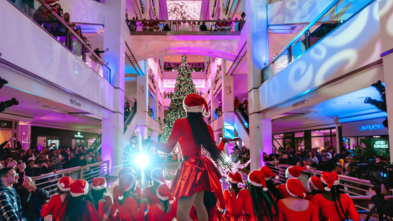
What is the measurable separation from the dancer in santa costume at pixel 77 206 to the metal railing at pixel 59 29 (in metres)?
3.40

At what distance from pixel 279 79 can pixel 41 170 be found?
21.9 feet

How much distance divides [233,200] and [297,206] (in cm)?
70

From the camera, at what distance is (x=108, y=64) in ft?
33.6

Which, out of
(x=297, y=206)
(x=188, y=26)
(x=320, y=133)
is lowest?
(x=297, y=206)

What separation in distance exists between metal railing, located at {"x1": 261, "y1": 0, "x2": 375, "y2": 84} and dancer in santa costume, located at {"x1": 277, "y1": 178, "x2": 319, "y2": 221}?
3447mm

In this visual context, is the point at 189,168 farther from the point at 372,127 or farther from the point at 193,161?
the point at 372,127

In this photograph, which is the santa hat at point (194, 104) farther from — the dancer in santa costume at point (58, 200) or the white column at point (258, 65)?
the white column at point (258, 65)

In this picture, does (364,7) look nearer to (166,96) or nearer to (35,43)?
(35,43)

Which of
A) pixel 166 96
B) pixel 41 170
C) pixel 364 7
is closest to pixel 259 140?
pixel 364 7

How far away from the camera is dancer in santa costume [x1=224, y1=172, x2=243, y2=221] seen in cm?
280

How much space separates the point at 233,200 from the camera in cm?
286

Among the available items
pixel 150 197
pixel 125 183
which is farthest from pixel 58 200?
pixel 150 197

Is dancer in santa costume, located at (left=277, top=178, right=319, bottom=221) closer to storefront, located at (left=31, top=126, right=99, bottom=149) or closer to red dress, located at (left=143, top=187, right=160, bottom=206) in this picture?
red dress, located at (left=143, top=187, right=160, bottom=206)

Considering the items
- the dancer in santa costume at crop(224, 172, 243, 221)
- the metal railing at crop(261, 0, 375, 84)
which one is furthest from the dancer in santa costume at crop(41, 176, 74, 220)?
the metal railing at crop(261, 0, 375, 84)
